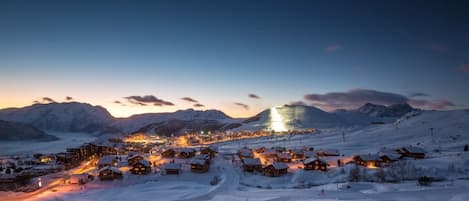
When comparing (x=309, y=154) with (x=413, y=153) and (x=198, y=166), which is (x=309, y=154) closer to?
(x=413, y=153)

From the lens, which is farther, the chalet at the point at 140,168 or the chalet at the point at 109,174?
the chalet at the point at 140,168

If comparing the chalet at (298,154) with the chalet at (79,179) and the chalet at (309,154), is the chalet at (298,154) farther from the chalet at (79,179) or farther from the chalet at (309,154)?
the chalet at (79,179)

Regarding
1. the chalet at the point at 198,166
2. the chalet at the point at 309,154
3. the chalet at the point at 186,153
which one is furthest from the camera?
the chalet at the point at 186,153

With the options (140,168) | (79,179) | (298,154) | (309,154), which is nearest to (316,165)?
(309,154)

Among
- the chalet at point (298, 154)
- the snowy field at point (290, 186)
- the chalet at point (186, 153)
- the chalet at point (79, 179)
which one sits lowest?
the snowy field at point (290, 186)

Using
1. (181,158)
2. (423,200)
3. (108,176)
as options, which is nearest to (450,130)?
(181,158)

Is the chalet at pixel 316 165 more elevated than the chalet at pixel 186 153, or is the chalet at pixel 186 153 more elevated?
the chalet at pixel 186 153

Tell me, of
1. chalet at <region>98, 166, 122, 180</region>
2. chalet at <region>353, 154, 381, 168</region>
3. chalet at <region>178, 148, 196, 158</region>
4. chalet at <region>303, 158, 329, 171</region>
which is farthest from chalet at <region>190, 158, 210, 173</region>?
chalet at <region>353, 154, 381, 168</region>

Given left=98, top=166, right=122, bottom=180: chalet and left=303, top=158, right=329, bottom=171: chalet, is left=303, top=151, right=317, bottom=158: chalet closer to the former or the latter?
left=303, top=158, right=329, bottom=171: chalet

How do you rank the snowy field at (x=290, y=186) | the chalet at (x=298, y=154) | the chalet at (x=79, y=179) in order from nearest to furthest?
the snowy field at (x=290, y=186)
the chalet at (x=79, y=179)
the chalet at (x=298, y=154)

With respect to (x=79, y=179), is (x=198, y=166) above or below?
above

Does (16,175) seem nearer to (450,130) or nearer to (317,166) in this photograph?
(317,166)

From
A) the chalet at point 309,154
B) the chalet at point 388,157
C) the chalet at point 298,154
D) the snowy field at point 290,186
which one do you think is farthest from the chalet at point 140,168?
the chalet at point 388,157
